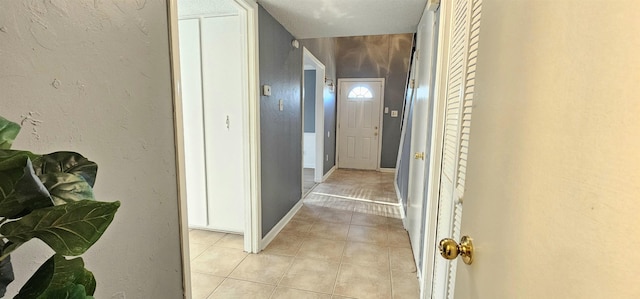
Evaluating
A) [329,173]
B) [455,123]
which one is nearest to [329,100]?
[329,173]

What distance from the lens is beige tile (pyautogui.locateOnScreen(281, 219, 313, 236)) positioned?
283 centimetres

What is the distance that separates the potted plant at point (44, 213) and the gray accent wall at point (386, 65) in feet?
18.4

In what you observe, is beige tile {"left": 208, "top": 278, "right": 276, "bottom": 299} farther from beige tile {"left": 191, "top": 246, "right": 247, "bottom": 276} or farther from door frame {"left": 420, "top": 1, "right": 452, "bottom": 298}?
door frame {"left": 420, "top": 1, "right": 452, "bottom": 298}

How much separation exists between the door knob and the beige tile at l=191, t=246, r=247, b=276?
1791mm

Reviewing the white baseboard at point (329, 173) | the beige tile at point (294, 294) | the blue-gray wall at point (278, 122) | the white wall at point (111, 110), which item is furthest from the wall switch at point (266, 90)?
the white baseboard at point (329, 173)

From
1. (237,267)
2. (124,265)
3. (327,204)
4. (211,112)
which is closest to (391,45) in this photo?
(327,204)

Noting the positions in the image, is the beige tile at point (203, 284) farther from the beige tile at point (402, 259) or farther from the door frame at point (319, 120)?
the door frame at point (319, 120)

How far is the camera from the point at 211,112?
2.57m

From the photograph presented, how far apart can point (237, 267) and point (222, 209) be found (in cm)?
69

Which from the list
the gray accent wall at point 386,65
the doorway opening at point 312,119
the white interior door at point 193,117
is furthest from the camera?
the gray accent wall at point 386,65

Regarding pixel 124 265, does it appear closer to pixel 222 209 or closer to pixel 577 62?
pixel 577 62

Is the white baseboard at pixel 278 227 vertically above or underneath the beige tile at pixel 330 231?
above

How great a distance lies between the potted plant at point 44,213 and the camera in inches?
13.6

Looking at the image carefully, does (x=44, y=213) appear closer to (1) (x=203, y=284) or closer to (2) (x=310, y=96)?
(1) (x=203, y=284)
